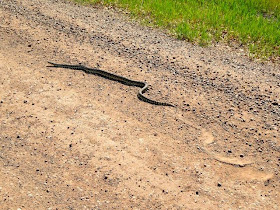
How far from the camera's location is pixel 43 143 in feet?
21.4

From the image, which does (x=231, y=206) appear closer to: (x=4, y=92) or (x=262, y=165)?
(x=262, y=165)

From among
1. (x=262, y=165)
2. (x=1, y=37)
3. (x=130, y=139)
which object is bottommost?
(x=1, y=37)

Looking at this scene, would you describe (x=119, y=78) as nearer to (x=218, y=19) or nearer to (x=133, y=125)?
(x=133, y=125)

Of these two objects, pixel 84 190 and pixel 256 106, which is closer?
pixel 84 190

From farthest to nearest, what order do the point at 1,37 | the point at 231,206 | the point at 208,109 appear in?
the point at 1,37 < the point at 208,109 < the point at 231,206

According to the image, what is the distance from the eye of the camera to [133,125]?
23.0ft

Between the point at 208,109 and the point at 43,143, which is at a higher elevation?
the point at 208,109

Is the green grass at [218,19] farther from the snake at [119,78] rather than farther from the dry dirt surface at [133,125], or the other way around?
the snake at [119,78]

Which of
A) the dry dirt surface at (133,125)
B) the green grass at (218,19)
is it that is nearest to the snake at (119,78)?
the dry dirt surface at (133,125)

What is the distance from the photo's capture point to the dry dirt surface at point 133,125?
220 inches

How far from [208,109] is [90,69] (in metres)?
2.82

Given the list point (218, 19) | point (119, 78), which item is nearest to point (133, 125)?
point (119, 78)

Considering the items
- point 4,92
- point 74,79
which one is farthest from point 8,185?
point 74,79

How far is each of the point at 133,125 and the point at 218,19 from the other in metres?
5.48
